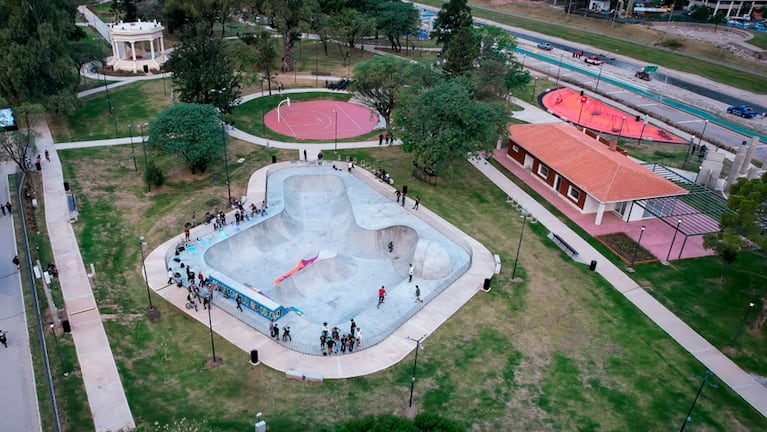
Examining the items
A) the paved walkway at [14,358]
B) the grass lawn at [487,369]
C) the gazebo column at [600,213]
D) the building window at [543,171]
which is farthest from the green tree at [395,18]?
Result: the paved walkway at [14,358]

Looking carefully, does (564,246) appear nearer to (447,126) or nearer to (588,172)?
(588,172)

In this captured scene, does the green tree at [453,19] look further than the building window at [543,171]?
Yes

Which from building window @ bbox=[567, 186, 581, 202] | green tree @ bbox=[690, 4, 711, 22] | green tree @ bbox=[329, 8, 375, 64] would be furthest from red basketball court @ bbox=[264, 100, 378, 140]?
Result: green tree @ bbox=[690, 4, 711, 22]

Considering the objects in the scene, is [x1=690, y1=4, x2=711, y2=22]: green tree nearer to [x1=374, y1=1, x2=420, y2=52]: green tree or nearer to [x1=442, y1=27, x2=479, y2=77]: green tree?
[x1=374, y1=1, x2=420, y2=52]: green tree

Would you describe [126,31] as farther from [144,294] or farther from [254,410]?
[254,410]

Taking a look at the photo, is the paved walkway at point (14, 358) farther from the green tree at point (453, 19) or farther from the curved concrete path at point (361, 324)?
the green tree at point (453, 19)

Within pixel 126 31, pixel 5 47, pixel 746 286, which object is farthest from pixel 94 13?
pixel 746 286
